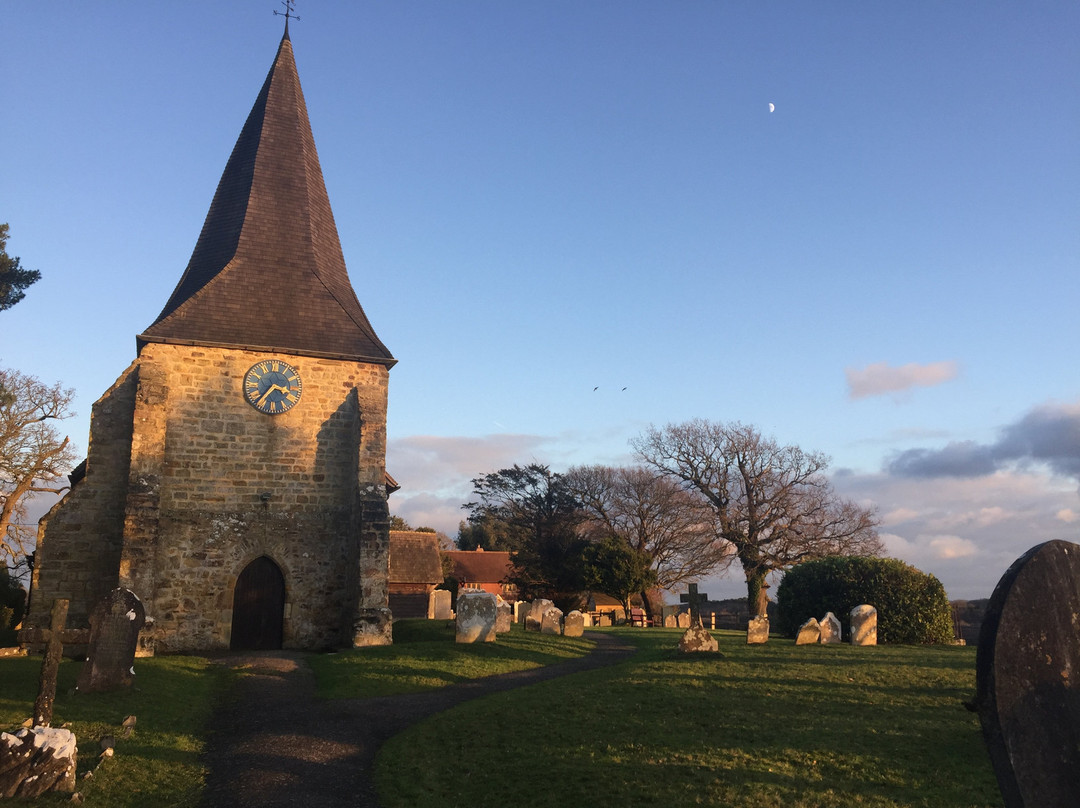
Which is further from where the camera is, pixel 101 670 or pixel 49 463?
pixel 49 463

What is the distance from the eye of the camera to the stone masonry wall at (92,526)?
18203 mm

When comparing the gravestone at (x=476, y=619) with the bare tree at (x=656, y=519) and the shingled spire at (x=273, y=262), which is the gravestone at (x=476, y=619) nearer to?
the shingled spire at (x=273, y=262)

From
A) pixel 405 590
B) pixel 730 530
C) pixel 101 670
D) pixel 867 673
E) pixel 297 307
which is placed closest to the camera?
pixel 101 670

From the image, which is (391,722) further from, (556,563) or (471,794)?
(556,563)

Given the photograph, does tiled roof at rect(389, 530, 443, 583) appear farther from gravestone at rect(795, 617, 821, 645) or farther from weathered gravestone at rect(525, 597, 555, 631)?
gravestone at rect(795, 617, 821, 645)

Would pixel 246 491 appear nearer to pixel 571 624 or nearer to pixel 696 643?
pixel 571 624

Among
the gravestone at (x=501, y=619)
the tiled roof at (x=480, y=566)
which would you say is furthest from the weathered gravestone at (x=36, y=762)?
the tiled roof at (x=480, y=566)

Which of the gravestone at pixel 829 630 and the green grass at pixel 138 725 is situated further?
the gravestone at pixel 829 630

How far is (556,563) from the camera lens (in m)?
31.4

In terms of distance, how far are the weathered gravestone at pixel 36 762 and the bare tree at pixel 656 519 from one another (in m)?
28.5

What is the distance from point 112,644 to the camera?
11.3 meters

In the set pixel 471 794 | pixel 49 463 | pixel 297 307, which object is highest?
pixel 297 307

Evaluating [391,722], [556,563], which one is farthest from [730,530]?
[391,722]

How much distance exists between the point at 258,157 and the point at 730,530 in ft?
79.3
